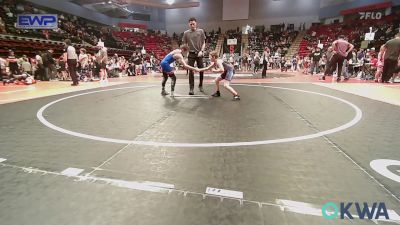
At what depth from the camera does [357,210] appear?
1515 mm

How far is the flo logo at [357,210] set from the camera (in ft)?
4.79

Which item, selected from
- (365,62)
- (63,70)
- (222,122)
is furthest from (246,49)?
(222,122)

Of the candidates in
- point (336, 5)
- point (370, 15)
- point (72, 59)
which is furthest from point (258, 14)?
point (72, 59)

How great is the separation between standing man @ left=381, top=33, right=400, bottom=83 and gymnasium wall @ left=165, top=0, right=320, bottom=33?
87.6ft

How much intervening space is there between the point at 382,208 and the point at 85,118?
142 inches

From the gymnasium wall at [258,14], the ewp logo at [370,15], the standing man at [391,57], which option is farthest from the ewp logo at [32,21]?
the ewp logo at [370,15]

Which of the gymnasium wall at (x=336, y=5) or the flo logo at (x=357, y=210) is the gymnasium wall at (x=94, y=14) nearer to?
the gymnasium wall at (x=336, y=5)

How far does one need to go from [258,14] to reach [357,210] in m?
36.8

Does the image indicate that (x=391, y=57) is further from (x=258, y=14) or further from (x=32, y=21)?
(x=258, y=14)

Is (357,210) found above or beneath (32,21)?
beneath

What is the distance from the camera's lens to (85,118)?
381 cm

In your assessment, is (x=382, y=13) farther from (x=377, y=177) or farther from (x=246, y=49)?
(x=377, y=177)

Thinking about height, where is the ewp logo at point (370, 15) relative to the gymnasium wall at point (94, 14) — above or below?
below

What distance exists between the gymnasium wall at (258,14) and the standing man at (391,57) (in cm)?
2669
